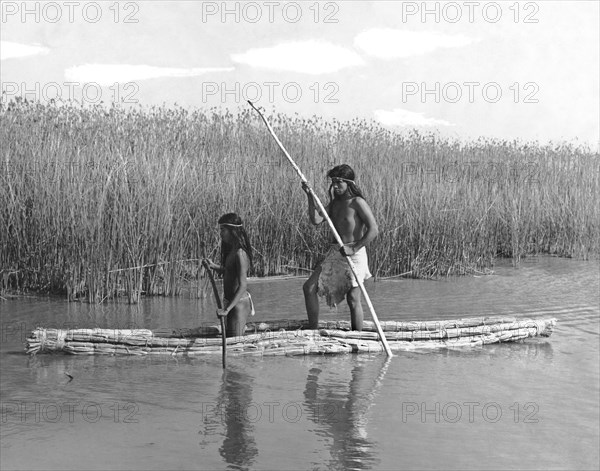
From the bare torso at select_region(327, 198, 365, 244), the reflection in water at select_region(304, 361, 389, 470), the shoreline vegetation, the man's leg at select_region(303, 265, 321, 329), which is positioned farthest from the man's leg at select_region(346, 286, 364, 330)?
the shoreline vegetation

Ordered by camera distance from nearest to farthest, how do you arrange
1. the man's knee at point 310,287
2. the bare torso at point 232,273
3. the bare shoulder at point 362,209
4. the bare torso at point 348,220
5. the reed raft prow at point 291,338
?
1. the reed raft prow at point 291,338
2. the bare torso at point 232,273
3. the bare shoulder at point 362,209
4. the bare torso at point 348,220
5. the man's knee at point 310,287

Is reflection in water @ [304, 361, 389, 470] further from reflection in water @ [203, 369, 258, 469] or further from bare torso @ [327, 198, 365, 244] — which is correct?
bare torso @ [327, 198, 365, 244]

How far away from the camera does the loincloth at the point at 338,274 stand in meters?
7.51

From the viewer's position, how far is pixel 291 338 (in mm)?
7230

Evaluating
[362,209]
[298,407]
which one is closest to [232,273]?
[362,209]

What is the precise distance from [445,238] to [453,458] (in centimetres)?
717

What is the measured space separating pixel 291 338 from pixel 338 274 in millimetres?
710

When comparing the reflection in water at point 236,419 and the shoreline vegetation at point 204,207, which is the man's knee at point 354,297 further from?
the shoreline vegetation at point 204,207

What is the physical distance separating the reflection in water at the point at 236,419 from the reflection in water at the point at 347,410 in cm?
41

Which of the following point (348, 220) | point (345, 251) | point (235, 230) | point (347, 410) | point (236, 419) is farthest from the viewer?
point (348, 220)

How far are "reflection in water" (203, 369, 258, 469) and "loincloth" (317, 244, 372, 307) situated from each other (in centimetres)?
131

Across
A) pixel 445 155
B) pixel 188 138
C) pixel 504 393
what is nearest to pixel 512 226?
pixel 445 155

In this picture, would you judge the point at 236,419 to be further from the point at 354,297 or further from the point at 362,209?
the point at 362,209

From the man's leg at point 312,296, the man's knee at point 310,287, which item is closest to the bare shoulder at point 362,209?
the man's leg at point 312,296
